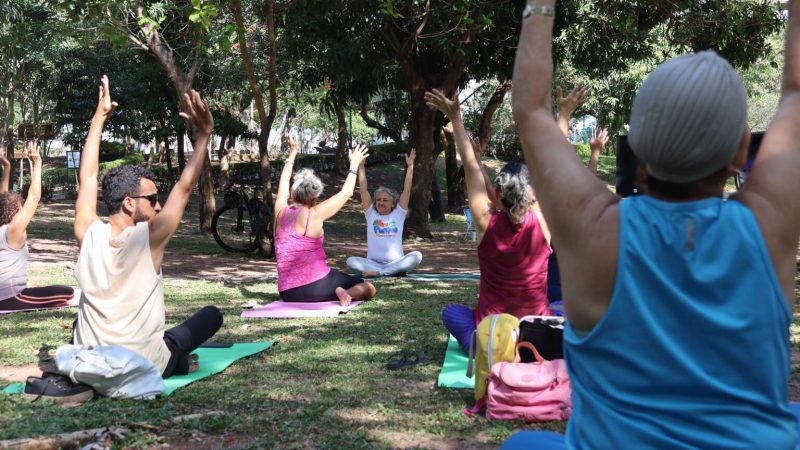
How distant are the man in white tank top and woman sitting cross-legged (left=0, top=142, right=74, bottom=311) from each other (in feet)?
10.1

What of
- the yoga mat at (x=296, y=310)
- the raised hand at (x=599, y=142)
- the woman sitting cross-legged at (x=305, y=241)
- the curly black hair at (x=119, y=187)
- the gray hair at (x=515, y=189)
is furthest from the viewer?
the woman sitting cross-legged at (x=305, y=241)

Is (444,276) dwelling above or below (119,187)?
below

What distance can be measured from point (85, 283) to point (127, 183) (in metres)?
0.61

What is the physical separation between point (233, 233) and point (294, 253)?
9321mm

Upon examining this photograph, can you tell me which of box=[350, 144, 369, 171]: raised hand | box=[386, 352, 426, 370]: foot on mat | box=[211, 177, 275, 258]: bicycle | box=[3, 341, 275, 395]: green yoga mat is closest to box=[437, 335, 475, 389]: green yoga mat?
Result: box=[386, 352, 426, 370]: foot on mat

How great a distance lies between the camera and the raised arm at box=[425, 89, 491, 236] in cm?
395

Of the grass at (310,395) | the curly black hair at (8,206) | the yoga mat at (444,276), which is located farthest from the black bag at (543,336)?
the yoga mat at (444,276)

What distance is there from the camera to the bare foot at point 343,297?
773 centimetres

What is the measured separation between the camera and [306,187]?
781 cm

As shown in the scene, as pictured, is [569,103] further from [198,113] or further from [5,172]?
[5,172]

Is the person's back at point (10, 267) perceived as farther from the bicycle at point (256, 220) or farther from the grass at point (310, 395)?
the bicycle at point (256, 220)

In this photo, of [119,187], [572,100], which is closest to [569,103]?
[572,100]

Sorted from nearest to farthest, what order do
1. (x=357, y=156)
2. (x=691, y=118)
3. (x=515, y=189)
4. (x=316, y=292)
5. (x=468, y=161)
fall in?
(x=691, y=118) < (x=468, y=161) < (x=515, y=189) < (x=316, y=292) < (x=357, y=156)

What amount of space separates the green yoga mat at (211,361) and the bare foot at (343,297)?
1.74 metres
